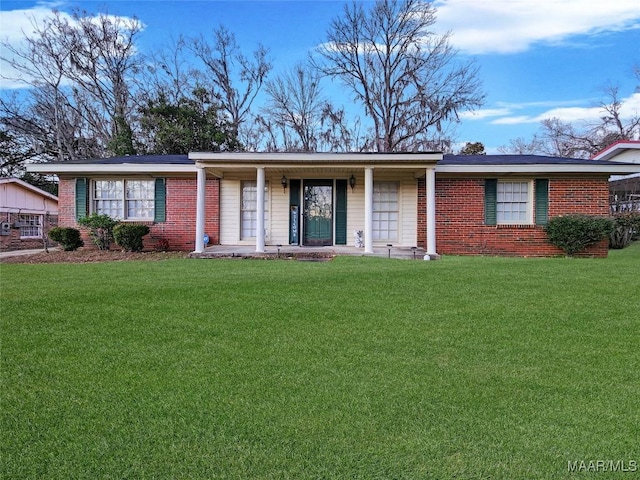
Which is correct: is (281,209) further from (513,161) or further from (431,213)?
(513,161)

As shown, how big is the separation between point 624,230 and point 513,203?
6.81 meters

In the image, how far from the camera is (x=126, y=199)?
13969mm

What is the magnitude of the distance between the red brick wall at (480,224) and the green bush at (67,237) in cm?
1066

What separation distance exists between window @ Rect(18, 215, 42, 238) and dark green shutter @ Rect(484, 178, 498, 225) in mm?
17862

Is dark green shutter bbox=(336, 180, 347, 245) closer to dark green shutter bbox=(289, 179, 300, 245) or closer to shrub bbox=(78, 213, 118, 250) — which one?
dark green shutter bbox=(289, 179, 300, 245)

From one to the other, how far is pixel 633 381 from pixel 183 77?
30.8m

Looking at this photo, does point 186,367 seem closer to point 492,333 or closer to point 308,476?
point 308,476

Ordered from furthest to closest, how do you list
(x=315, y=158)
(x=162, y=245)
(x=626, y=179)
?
1. (x=626, y=179)
2. (x=162, y=245)
3. (x=315, y=158)

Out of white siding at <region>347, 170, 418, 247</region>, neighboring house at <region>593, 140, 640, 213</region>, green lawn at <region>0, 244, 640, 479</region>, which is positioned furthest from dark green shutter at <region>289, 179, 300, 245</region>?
neighboring house at <region>593, 140, 640, 213</region>

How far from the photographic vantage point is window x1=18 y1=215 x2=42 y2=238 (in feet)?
62.1

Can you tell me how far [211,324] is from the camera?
4922 mm

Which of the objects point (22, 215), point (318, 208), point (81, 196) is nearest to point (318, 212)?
point (318, 208)

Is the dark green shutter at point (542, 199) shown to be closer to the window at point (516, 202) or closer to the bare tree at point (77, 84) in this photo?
the window at point (516, 202)

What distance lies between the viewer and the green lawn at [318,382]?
243 centimetres
